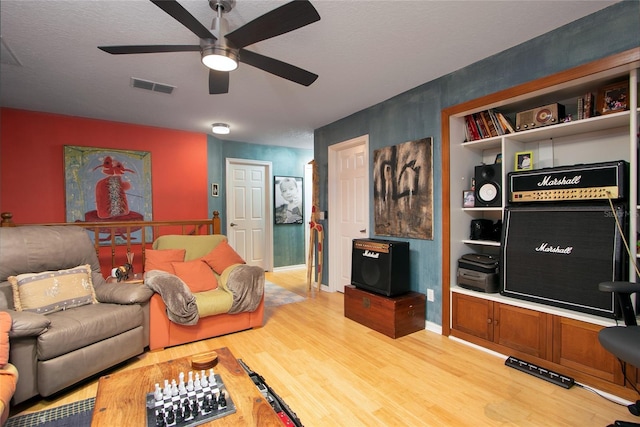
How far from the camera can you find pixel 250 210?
5.72m

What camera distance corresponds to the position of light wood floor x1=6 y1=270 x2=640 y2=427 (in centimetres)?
174

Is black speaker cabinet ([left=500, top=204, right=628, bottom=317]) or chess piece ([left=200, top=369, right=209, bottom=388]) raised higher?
black speaker cabinet ([left=500, top=204, right=628, bottom=317])

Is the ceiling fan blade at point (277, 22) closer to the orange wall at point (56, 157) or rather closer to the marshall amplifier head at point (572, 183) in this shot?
the marshall amplifier head at point (572, 183)

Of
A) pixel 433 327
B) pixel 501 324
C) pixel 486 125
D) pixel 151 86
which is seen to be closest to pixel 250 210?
pixel 151 86

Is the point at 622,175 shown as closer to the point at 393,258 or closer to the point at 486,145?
the point at 486,145

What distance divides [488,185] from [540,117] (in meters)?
0.61

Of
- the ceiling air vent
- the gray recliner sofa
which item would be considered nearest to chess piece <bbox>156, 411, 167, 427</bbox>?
the gray recliner sofa

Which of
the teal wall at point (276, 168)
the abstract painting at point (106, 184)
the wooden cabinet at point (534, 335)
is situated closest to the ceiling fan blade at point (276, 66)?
the wooden cabinet at point (534, 335)

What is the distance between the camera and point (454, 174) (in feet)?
9.36

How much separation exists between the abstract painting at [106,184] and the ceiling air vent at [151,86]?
5.13 ft

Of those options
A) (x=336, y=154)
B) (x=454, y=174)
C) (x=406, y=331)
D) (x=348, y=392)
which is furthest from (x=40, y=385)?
(x=336, y=154)

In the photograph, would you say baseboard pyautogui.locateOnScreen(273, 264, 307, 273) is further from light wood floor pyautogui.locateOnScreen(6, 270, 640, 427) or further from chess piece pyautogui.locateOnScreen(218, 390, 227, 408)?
chess piece pyautogui.locateOnScreen(218, 390, 227, 408)

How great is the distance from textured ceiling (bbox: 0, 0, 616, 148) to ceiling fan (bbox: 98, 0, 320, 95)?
264mm

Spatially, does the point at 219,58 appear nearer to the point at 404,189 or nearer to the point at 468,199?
the point at 404,189
